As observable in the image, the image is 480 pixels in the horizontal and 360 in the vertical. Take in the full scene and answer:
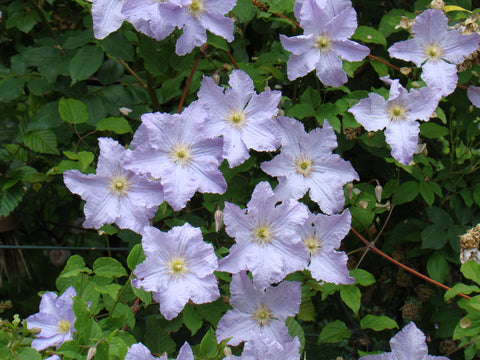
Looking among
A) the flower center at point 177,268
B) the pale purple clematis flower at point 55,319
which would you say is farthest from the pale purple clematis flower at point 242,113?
the pale purple clematis flower at point 55,319

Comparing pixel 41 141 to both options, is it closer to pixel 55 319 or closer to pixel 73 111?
pixel 73 111

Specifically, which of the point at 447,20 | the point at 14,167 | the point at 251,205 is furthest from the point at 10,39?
the point at 447,20

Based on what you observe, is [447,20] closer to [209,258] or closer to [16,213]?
[209,258]

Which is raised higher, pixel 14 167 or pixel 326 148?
pixel 326 148

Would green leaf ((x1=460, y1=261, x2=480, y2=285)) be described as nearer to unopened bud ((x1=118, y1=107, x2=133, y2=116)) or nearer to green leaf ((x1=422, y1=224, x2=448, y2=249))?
green leaf ((x1=422, y1=224, x2=448, y2=249))

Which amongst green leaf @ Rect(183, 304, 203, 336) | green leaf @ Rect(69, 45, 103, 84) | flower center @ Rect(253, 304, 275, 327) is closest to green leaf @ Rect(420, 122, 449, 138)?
flower center @ Rect(253, 304, 275, 327)
